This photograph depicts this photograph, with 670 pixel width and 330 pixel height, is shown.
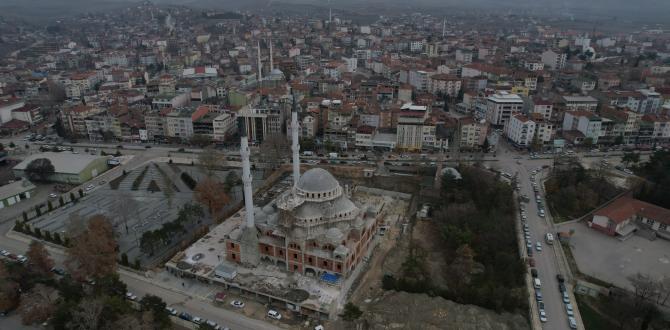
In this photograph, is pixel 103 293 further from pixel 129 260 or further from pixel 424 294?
pixel 424 294

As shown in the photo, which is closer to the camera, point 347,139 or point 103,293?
point 103,293

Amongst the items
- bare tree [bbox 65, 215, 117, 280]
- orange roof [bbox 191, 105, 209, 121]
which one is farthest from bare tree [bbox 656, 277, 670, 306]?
orange roof [bbox 191, 105, 209, 121]

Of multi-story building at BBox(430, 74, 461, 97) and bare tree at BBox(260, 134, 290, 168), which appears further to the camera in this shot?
multi-story building at BBox(430, 74, 461, 97)

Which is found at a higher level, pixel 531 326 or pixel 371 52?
pixel 371 52

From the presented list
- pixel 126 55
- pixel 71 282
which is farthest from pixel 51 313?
pixel 126 55

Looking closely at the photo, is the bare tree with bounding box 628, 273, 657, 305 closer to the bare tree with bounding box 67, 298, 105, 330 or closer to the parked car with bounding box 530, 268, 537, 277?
the parked car with bounding box 530, 268, 537, 277

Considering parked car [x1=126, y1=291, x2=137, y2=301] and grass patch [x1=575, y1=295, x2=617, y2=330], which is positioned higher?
parked car [x1=126, y1=291, x2=137, y2=301]

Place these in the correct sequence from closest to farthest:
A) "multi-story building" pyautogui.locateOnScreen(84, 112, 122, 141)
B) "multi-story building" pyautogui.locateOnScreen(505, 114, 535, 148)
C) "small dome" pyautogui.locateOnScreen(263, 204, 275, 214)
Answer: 1. "small dome" pyautogui.locateOnScreen(263, 204, 275, 214)
2. "multi-story building" pyautogui.locateOnScreen(505, 114, 535, 148)
3. "multi-story building" pyautogui.locateOnScreen(84, 112, 122, 141)
